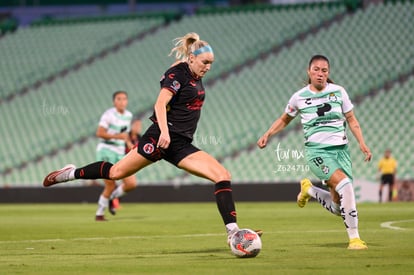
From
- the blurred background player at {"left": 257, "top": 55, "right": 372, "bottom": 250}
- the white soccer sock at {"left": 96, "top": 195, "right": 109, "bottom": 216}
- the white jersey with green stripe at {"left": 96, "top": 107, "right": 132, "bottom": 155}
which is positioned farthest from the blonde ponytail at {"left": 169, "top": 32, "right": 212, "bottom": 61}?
the white jersey with green stripe at {"left": 96, "top": 107, "right": 132, "bottom": 155}

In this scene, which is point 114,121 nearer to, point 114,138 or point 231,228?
point 114,138

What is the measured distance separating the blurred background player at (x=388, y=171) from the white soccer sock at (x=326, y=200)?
14.3m

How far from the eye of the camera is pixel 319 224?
47.3ft

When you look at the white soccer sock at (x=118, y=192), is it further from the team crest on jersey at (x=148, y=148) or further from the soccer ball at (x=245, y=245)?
the soccer ball at (x=245, y=245)

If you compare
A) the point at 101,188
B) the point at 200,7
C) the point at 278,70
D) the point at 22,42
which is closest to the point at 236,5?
the point at 200,7

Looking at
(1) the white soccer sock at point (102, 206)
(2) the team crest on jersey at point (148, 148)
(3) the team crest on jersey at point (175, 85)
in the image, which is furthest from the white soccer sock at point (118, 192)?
(3) the team crest on jersey at point (175, 85)

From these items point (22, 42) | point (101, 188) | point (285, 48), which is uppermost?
point (22, 42)

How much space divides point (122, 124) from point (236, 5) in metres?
19.5

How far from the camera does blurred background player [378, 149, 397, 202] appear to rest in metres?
25.3

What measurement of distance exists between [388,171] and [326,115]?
15472mm

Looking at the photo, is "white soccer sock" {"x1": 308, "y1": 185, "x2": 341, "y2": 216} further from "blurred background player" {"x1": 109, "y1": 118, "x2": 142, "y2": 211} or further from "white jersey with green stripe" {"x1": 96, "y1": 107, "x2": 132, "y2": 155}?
"white jersey with green stripe" {"x1": 96, "y1": 107, "x2": 132, "y2": 155}

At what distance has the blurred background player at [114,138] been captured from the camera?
17.1 meters

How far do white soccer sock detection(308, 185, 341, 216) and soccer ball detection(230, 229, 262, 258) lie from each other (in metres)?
1.98

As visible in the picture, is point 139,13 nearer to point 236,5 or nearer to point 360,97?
point 236,5
